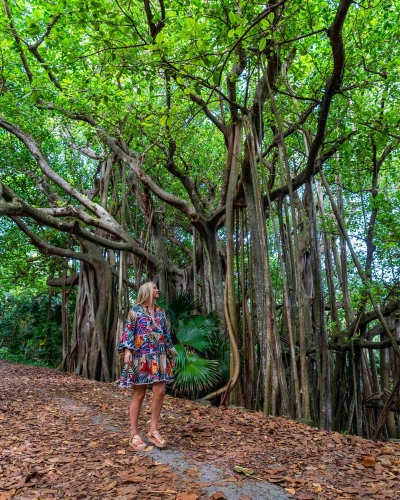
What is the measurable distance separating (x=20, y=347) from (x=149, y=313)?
11.4m

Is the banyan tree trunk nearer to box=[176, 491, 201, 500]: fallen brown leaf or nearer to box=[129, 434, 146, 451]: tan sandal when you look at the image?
box=[129, 434, 146, 451]: tan sandal

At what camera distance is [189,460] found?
8.77ft

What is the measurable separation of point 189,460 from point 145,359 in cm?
72

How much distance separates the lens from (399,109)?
525 cm

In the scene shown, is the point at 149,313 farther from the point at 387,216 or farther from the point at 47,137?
the point at 47,137

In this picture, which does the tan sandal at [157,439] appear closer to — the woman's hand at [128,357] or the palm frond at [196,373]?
the woman's hand at [128,357]

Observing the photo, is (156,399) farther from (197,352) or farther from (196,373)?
(197,352)

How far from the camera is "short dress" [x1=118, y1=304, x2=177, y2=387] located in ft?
9.78

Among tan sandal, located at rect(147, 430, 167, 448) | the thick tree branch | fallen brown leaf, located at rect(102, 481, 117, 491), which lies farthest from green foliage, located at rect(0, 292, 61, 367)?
fallen brown leaf, located at rect(102, 481, 117, 491)

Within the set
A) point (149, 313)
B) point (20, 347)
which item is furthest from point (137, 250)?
point (20, 347)

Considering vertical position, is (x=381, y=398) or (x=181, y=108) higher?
(x=181, y=108)

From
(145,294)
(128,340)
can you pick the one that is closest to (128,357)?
(128,340)

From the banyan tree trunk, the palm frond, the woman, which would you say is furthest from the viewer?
the banyan tree trunk

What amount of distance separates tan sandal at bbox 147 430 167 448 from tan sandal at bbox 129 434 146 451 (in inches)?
3.7
